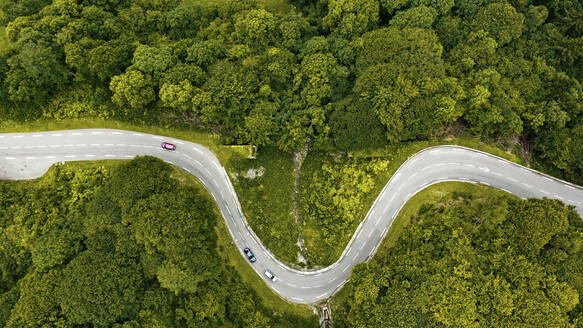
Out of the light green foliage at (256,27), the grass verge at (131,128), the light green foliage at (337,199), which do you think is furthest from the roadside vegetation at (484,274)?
the light green foliage at (256,27)

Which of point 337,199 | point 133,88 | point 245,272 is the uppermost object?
point 133,88

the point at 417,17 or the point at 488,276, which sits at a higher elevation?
the point at 417,17

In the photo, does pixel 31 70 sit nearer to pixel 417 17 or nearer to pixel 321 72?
pixel 321 72

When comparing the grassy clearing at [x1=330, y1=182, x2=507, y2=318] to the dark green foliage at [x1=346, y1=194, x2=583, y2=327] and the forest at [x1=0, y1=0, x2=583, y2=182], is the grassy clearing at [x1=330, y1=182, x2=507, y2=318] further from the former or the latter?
the forest at [x1=0, y1=0, x2=583, y2=182]

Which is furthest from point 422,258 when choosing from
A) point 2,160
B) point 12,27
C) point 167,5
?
point 12,27

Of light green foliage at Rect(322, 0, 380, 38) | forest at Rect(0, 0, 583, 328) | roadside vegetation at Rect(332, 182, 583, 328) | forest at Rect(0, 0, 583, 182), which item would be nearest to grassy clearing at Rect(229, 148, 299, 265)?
forest at Rect(0, 0, 583, 328)

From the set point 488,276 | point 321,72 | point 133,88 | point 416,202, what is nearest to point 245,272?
point 416,202
